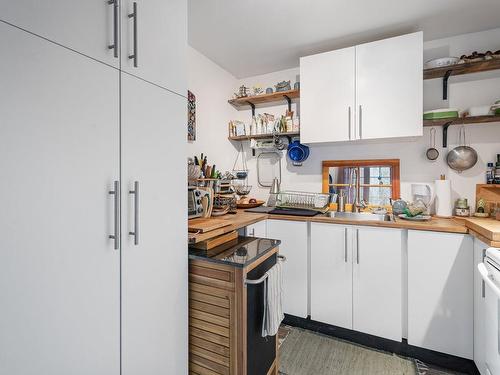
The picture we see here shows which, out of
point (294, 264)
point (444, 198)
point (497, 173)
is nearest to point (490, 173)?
point (497, 173)

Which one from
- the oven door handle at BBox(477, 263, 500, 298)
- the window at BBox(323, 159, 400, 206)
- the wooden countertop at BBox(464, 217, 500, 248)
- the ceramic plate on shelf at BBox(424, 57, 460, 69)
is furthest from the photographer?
the window at BBox(323, 159, 400, 206)

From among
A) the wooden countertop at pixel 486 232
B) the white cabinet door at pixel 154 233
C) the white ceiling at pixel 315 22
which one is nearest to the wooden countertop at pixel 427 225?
the wooden countertop at pixel 486 232

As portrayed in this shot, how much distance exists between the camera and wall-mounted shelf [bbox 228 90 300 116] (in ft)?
8.64

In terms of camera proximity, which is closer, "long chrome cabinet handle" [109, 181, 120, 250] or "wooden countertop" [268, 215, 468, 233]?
"long chrome cabinet handle" [109, 181, 120, 250]

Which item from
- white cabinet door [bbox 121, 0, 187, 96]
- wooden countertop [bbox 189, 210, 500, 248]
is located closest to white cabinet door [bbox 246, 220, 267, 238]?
wooden countertop [bbox 189, 210, 500, 248]

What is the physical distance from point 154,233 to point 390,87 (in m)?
2.05

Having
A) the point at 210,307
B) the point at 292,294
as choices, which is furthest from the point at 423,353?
the point at 210,307

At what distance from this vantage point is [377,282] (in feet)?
6.42

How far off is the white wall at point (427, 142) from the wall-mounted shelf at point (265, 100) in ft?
0.41

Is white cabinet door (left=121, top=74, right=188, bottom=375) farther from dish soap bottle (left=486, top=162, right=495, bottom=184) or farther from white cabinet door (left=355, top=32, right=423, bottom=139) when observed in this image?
dish soap bottle (left=486, top=162, right=495, bottom=184)

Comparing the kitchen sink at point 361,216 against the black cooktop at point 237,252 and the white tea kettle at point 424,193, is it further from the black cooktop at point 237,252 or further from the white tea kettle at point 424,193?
the black cooktop at point 237,252

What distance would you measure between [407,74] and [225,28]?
1466mm

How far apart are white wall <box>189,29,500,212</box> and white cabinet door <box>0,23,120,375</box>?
1500mm

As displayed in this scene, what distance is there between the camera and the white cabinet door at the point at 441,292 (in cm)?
170
